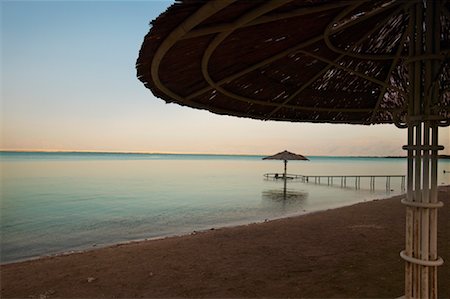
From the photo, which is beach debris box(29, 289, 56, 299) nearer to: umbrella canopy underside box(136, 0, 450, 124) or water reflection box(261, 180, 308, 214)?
umbrella canopy underside box(136, 0, 450, 124)

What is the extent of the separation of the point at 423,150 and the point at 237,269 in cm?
371

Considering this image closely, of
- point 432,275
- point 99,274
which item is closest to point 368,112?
point 432,275

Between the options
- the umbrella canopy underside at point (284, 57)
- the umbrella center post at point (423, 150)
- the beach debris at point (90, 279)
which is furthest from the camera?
the beach debris at point (90, 279)

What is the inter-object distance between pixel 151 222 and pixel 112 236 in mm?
2520

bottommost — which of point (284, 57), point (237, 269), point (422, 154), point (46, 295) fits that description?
point (46, 295)

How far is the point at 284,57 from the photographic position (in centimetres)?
312

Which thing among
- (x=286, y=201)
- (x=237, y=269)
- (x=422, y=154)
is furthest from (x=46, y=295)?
(x=286, y=201)

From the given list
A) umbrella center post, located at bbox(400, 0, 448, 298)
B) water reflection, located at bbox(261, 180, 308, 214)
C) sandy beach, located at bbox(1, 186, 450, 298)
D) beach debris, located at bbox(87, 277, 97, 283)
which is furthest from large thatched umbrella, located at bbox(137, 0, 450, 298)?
water reflection, located at bbox(261, 180, 308, 214)

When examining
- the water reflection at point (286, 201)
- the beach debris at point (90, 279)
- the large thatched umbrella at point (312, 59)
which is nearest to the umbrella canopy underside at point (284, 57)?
the large thatched umbrella at point (312, 59)

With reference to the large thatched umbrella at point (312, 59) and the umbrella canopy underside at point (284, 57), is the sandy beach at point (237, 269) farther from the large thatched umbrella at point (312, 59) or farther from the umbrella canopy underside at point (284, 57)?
the umbrella canopy underside at point (284, 57)

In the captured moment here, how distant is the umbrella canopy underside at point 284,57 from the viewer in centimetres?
177

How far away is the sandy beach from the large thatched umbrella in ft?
7.14

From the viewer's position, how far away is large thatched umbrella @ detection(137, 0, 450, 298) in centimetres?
178

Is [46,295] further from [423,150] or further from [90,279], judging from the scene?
[423,150]
